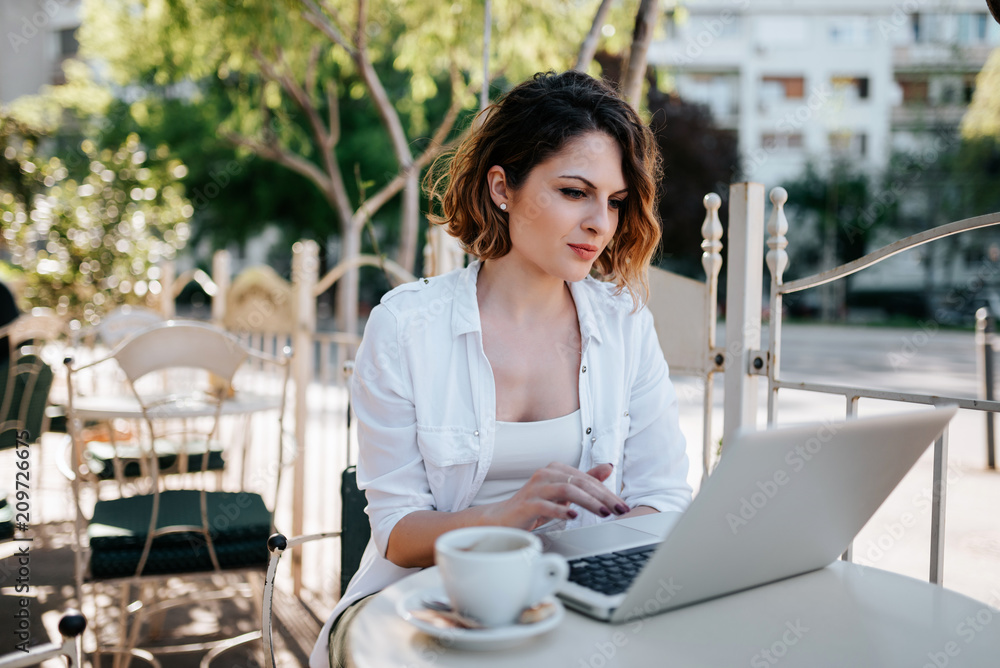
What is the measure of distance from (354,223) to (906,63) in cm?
2733

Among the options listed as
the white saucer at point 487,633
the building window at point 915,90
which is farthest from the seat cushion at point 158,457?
the building window at point 915,90

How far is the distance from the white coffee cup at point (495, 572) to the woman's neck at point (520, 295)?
873mm

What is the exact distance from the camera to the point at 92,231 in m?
7.39

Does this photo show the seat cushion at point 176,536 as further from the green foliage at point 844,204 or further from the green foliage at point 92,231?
the green foliage at point 844,204

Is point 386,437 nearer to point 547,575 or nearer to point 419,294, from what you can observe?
point 419,294

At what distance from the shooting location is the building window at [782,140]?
2965 centimetres

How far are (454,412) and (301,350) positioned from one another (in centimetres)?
250

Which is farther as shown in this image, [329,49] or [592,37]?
[329,49]

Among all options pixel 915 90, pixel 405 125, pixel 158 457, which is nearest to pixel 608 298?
pixel 158 457

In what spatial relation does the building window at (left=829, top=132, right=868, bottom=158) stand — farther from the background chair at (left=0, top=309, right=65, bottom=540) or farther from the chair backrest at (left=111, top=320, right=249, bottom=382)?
the background chair at (left=0, top=309, right=65, bottom=540)

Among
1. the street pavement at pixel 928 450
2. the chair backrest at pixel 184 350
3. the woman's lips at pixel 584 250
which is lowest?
the street pavement at pixel 928 450

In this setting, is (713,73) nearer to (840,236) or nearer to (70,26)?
(840,236)

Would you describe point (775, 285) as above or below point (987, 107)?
below

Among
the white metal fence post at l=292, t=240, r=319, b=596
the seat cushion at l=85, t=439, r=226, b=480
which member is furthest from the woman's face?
the seat cushion at l=85, t=439, r=226, b=480
